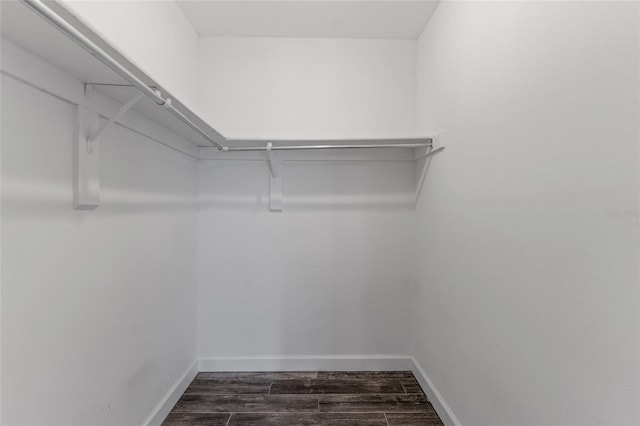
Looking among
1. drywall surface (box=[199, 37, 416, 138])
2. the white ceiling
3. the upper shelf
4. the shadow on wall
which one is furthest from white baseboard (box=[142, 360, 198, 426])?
the white ceiling

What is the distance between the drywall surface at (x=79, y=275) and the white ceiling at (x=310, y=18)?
0.99 meters

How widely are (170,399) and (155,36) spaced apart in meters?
2.12

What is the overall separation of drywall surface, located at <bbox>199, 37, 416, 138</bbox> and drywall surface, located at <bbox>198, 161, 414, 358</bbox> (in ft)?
1.02

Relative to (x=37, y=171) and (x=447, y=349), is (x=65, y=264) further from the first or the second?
(x=447, y=349)

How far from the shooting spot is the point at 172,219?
1831 mm

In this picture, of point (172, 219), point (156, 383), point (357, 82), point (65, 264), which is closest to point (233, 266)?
point (172, 219)

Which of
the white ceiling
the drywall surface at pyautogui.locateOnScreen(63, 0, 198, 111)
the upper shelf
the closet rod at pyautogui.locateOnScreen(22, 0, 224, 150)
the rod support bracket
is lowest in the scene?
→ the rod support bracket

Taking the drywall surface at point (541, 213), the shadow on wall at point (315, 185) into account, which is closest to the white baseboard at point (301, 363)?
the drywall surface at point (541, 213)

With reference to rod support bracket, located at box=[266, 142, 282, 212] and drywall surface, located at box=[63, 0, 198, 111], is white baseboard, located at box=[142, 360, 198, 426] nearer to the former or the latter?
rod support bracket, located at box=[266, 142, 282, 212]

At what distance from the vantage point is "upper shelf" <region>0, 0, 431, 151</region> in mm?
692

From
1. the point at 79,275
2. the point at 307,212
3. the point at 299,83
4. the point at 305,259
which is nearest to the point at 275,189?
the point at 307,212

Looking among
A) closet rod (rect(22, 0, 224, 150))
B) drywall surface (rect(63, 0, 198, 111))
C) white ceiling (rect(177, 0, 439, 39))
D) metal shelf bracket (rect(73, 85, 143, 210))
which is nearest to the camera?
closet rod (rect(22, 0, 224, 150))

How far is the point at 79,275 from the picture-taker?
3.66 feet

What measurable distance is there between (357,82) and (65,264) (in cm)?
204
